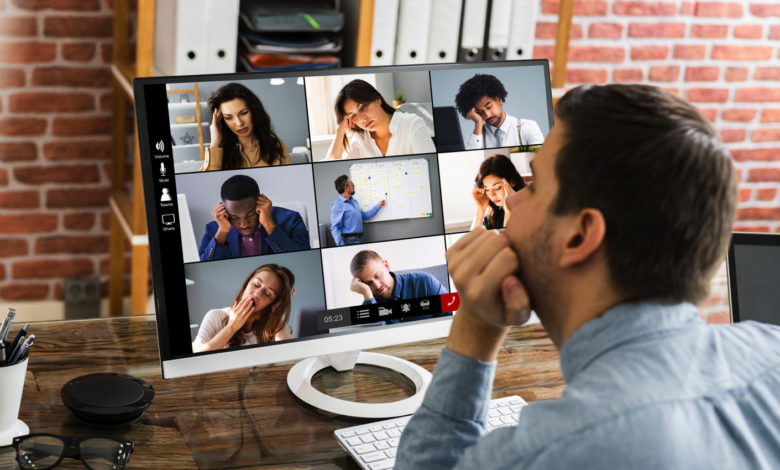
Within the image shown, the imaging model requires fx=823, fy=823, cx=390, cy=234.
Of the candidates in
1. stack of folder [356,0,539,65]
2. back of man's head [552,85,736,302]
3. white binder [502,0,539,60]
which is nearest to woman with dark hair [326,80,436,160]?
back of man's head [552,85,736,302]

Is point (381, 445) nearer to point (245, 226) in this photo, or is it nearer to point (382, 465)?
point (382, 465)

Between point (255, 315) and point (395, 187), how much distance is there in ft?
0.88

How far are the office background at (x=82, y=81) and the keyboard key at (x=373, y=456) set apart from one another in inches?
66.2

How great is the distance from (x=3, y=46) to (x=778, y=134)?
2746 millimetres

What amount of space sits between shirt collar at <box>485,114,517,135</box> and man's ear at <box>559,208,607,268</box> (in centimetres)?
49

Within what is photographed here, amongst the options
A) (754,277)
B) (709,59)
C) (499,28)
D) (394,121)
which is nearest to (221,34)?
(499,28)

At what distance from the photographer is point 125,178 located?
2533mm

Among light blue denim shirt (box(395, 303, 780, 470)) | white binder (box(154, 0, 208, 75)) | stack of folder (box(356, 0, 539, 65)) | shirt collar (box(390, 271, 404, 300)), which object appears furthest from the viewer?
stack of folder (box(356, 0, 539, 65))

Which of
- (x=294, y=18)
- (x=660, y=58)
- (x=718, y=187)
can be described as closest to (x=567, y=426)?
(x=718, y=187)

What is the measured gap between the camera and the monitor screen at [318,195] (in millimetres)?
1078

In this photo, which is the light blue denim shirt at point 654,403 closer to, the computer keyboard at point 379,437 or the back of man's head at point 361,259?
the computer keyboard at point 379,437

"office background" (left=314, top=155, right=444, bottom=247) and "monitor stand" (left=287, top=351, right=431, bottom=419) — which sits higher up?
"office background" (left=314, top=155, right=444, bottom=247)

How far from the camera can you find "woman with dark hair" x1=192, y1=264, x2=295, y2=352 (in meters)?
1.09

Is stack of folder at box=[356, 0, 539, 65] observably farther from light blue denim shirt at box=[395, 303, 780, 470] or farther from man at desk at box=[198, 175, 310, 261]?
light blue denim shirt at box=[395, 303, 780, 470]
